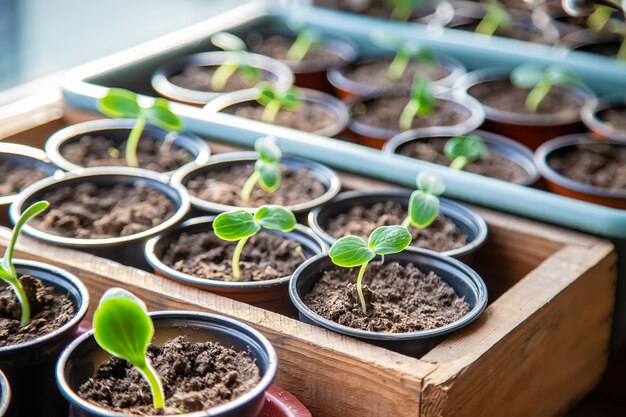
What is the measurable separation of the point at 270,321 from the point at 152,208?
1.58 ft

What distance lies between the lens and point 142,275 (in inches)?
55.9

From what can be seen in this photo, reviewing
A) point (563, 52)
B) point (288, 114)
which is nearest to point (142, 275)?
point (288, 114)

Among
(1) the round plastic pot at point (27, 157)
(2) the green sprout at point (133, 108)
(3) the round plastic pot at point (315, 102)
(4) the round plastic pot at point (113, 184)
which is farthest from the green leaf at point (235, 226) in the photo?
(3) the round plastic pot at point (315, 102)

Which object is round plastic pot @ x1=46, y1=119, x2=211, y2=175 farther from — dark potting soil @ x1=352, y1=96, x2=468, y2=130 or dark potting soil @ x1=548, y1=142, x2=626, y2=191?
dark potting soil @ x1=548, y1=142, x2=626, y2=191

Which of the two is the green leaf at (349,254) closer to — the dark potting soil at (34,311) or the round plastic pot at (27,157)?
the dark potting soil at (34,311)

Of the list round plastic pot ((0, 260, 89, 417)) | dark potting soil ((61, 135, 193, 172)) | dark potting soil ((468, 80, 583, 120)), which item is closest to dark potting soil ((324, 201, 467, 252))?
dark potting soil ((61, 135, 193, 172))

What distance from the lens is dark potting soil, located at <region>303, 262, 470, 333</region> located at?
129 cm

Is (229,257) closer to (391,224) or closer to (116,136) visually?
(391,224)

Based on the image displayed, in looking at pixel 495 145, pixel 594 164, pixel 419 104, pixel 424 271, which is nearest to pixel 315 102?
pixel 419 104

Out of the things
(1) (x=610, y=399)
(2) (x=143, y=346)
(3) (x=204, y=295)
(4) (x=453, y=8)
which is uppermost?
(2) (x=143, y=346)

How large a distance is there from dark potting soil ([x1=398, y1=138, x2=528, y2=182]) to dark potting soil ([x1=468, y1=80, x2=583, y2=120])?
0.42m

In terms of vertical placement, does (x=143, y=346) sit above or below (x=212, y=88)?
above

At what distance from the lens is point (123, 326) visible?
1.01 meters

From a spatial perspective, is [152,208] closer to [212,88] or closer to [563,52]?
[212,88]
